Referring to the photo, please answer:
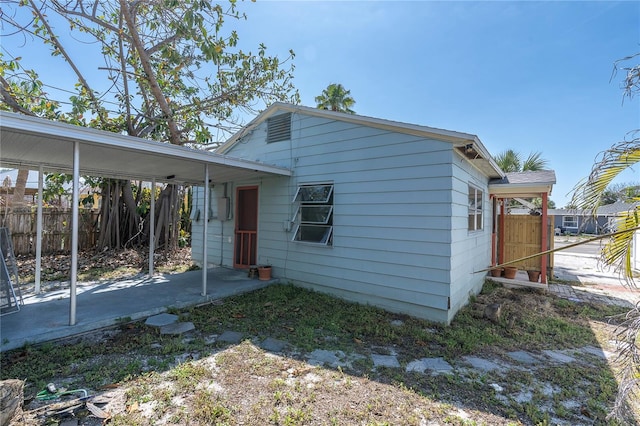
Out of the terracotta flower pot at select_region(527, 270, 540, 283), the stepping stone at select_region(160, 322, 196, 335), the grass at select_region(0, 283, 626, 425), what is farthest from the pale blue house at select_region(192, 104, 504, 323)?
the stepping stone at select_region(160, 322, 196, 335)

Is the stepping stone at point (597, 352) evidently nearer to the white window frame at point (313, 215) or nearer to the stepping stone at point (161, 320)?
the white window frame at point (313, 215)

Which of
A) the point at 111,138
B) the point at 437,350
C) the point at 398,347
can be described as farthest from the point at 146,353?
the point at 437,350

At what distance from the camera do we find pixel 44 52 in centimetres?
802

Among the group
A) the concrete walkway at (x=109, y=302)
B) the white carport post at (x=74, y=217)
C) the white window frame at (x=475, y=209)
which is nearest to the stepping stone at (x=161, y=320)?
the concrete walkway at (x=109, y=302)

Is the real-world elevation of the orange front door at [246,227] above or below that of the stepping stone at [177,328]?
above

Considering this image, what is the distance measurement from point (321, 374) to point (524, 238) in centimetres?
858

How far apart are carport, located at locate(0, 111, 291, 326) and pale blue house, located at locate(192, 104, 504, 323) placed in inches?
37.9

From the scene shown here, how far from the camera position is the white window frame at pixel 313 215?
233 inches

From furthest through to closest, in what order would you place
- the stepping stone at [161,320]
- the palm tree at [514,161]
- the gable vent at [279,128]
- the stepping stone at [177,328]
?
1. the palm tree at [514,161]
2. the gable vent at [279,128]
3. the stepping stone at [161,320]
4. the stepping stone at [177,328]

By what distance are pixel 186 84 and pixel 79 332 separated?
769 centimetres

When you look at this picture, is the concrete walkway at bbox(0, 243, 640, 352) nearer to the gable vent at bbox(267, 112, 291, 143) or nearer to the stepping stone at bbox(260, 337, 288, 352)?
the stepping stone at bbox(260, 337, 288, 352)

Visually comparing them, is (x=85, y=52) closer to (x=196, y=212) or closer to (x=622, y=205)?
(x=196, y=212)

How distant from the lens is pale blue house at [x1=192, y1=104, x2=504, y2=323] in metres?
4.61

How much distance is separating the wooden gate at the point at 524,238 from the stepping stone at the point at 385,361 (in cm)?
702
